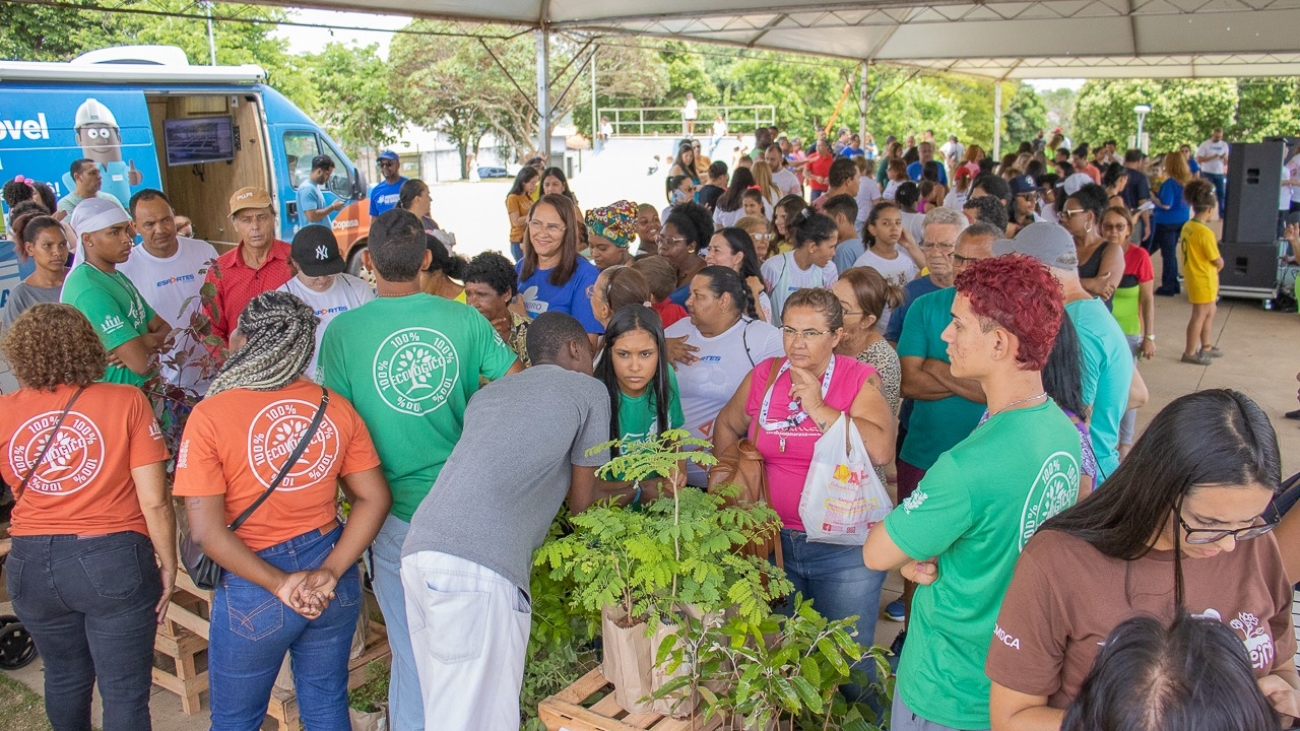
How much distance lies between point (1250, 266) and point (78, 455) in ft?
40.8

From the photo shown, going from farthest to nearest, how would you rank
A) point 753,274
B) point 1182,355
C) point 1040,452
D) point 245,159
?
point 245,159
point 1182,355
point 753,274
point 1040,452

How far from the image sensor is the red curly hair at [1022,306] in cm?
215

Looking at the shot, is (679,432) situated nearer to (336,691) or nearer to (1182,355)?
(336,691)

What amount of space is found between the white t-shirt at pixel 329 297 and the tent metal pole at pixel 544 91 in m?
7.09

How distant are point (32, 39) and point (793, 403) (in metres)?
25.2

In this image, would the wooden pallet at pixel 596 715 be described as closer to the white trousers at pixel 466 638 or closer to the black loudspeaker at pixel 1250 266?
the white trousers at pixel 466 638

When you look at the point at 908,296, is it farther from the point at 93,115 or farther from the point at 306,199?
the point at 306,199

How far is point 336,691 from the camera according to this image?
298 centimetres

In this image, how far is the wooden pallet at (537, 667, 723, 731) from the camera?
9.01 feet

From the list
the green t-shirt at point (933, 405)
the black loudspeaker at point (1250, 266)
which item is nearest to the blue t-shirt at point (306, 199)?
the green t-shirt at point (933, 405)

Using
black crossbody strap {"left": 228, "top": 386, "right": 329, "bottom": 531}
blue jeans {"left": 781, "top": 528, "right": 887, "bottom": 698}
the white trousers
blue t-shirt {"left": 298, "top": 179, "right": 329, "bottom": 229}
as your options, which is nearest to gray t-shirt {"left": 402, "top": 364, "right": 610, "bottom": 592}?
the white trousers

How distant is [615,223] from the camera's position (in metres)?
5.37

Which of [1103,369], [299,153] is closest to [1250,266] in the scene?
[1103,369]

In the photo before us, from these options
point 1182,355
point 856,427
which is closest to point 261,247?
point 856,427
